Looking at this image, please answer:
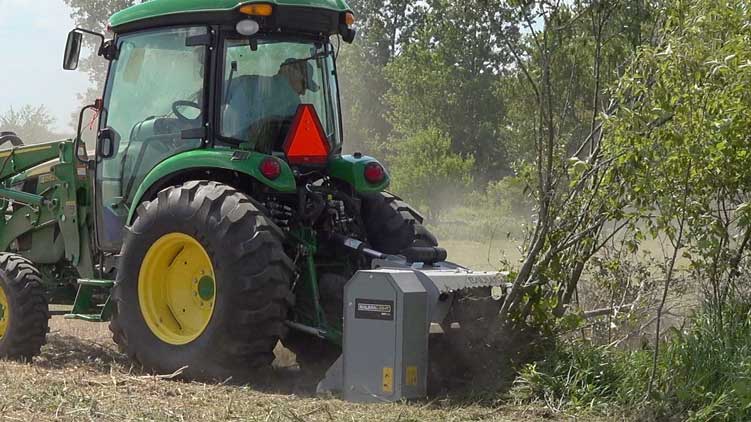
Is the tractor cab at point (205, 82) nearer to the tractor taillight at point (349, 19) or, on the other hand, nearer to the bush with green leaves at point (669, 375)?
the tractor taillight at point (349, 19)

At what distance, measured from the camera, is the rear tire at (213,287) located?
6840mm

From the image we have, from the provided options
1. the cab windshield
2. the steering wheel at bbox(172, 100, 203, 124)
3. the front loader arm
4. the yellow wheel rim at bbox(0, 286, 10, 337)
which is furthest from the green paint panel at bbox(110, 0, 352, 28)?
the yellow wheel rim at bbox(0, 286, 10, 337)

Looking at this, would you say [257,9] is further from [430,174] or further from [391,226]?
[430,174]

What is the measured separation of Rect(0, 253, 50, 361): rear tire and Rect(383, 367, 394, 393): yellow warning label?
127 inches

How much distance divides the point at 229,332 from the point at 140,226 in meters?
1.08

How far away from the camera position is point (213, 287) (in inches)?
287

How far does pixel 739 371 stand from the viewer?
5805mm

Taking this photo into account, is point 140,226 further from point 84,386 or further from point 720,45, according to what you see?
point 720,45

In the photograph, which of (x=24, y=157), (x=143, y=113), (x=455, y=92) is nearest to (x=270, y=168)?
(x=143, y=113)

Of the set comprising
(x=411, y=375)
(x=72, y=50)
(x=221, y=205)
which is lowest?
(x=411, y=375)

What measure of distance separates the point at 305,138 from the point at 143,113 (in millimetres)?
1382

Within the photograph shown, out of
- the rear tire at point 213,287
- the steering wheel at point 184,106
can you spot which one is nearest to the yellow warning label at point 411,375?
the rear tire at point 213,287

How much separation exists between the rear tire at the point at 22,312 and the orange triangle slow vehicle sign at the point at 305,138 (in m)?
2.35

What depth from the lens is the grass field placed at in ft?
19.0
